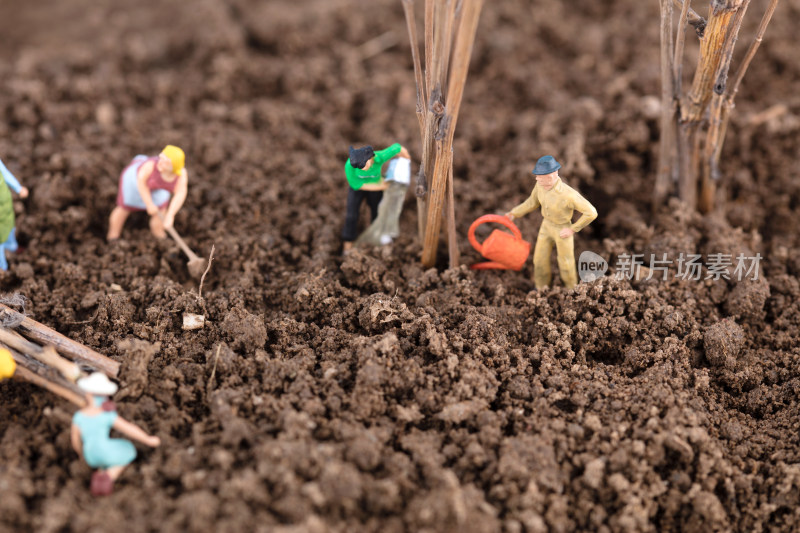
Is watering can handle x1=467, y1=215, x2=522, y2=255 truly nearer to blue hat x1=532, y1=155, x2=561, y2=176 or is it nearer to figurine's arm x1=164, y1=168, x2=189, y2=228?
blue hat x1=532, y1=155, x2=561, y2=176

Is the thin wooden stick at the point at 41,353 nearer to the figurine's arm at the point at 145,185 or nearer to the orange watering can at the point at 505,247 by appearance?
the figurine's arm at the point at 145,185

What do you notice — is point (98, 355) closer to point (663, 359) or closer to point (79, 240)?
point (79, 240)

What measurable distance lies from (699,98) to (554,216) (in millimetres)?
1069

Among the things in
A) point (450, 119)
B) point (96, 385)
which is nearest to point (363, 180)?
point (450, 119)

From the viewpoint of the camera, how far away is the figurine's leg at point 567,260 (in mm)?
3305

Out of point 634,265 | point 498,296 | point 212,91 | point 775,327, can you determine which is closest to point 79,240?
point 212,91

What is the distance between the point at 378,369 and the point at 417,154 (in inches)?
75.4

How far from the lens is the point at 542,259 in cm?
342

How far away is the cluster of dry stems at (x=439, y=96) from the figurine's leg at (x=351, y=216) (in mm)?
365

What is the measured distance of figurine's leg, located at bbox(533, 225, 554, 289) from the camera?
3.36 meters

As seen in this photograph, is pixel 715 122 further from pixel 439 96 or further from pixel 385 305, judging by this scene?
pixel 385 305

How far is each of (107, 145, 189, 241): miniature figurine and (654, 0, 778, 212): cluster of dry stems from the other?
2.61 meters

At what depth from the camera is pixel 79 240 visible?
12.5 feet

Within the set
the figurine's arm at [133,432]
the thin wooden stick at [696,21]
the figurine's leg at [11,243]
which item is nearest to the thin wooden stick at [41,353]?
the figurine's arm at [133,432]
